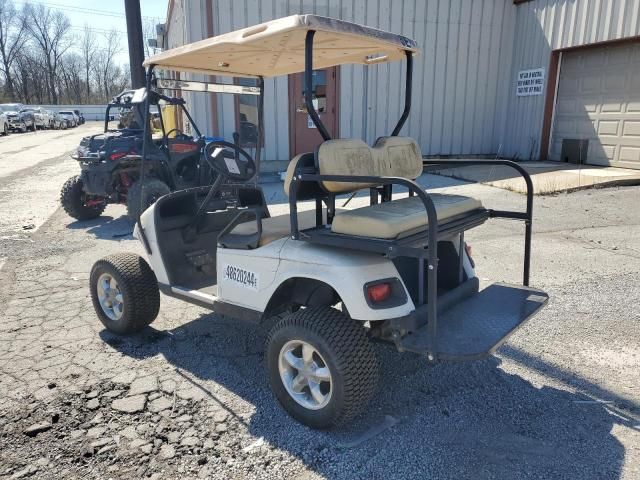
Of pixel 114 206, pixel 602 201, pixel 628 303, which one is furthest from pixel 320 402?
pixel 114 206

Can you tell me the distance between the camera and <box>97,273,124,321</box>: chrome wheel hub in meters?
3.65

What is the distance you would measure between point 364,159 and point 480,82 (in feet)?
34.1

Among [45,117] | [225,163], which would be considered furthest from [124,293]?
[45,117]

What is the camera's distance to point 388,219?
8.07ft

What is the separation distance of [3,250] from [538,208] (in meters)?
7.00

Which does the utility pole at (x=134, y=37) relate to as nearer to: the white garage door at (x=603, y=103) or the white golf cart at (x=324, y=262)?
the white golf cart at (x=324, y=262)

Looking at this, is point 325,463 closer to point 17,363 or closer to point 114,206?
point 17,363

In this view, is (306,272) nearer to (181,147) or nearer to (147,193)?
(147,193)

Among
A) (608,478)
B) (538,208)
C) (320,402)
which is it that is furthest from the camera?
(538,208)

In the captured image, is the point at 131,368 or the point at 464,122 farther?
the point at 464,122

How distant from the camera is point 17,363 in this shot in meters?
3.31

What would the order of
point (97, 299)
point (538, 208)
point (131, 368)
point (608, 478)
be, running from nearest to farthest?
point (608, 478), point (131, 368), point (97, 299), point (538, 208)

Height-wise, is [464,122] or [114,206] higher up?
[464,122]

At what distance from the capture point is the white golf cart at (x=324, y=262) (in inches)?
94.7
